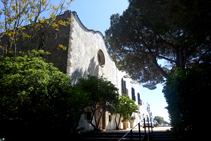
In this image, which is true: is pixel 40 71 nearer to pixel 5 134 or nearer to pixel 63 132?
pixel 63 132

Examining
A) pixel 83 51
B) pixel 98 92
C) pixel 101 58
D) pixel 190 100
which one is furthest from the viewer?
pixel 101 58

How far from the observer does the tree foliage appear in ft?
14.5

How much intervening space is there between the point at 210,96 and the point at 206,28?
2.65 meters

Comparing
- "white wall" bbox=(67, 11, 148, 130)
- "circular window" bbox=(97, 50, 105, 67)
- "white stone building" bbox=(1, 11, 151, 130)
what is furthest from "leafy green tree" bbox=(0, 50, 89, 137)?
"circular window" bbox=(97, 50, 105, 67)

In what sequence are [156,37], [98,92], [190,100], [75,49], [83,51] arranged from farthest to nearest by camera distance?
[83,51]
[75,49]
[156,37]
[98,92]
[190,100]

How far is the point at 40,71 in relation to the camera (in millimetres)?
5648

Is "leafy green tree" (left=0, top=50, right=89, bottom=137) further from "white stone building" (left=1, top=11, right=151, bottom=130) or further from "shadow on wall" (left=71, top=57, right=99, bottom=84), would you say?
"shadow on wall" (left=71, top=57, right=99, bottom=84)

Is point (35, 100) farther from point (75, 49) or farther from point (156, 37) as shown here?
point (156, 37)

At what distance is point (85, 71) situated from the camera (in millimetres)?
9672

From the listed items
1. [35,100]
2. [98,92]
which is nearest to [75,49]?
[98,92]

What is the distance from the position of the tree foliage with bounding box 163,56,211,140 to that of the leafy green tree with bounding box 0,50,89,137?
325 cm

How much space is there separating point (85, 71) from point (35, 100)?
4543mm

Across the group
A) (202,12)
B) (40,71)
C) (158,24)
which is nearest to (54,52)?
(40,71)

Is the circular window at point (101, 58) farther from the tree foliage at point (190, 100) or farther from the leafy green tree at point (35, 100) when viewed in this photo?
the tree foliage at point (190, 100)
